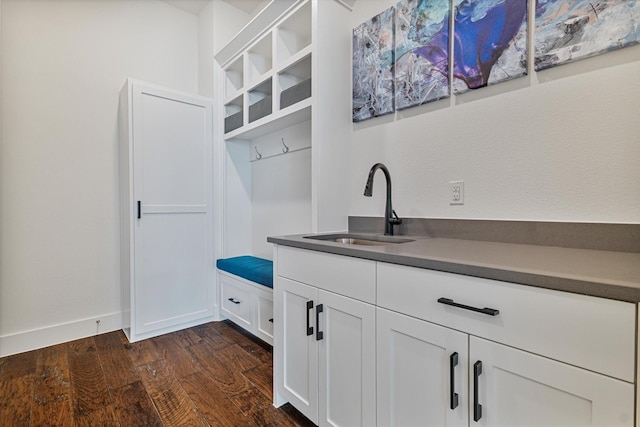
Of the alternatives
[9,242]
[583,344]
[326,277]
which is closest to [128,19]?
[9,242]

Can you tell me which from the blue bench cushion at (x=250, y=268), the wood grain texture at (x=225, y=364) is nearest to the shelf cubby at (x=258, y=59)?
the blue bench cushion at (x=250, y=268)

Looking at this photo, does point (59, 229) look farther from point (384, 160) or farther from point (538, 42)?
point (538, 42)

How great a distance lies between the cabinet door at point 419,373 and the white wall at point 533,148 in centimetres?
69

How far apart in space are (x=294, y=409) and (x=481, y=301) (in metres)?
1.18

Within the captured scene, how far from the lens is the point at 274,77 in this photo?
6.93ft

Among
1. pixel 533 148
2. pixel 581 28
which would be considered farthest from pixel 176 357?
pixel 581 28

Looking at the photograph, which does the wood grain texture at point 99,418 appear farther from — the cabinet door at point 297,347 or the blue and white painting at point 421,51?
the blue and white painting at point 421,51

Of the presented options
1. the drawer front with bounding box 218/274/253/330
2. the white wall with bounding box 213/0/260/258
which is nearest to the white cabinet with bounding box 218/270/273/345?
the drawer front with bounding box 218/274/253/330

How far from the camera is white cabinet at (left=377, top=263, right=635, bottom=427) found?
64 centimetres

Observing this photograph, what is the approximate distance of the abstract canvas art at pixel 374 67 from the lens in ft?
5.56

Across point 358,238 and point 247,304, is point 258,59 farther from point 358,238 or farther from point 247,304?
point 247,304

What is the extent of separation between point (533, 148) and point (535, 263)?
63cm

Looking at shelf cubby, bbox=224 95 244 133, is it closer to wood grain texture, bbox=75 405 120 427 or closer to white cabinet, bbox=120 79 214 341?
white cabinet, bbox=120 79 214 341

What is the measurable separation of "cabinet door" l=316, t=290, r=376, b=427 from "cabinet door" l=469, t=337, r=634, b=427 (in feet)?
1.17
